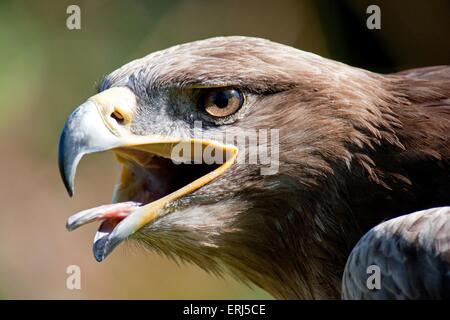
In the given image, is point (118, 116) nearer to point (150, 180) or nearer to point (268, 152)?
point (150, 180)

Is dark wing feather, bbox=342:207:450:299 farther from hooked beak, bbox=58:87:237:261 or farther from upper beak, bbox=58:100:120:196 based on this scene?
upper beak, bbox=58:100:120:196

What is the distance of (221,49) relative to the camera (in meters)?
3.52

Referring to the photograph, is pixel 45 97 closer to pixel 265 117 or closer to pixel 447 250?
pixel 265 117

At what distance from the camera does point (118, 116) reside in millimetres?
3441

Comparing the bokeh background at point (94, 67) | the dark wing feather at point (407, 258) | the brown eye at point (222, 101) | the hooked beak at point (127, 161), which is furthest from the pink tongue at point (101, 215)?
the bokeh background at point (94, 67)

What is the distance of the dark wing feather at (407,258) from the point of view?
2.98 metres

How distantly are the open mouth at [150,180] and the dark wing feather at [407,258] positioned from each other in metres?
0.58

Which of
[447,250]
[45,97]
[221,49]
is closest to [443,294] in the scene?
[447,250]

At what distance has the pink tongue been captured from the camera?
131 inches

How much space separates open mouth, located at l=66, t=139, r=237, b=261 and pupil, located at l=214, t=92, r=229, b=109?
127 millimetres

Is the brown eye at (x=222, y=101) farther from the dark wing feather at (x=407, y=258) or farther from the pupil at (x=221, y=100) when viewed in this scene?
the dark wing feather at (x=407, y=258)

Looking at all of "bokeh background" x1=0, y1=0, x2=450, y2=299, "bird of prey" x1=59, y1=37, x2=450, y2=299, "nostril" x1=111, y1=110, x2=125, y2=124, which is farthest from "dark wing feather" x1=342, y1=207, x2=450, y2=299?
"bokeh background" x1=0, y1=0, x2=450, y2=299

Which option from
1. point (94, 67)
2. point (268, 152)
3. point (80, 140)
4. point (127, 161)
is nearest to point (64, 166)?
point (80, 140)

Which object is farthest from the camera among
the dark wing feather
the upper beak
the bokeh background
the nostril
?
the bokeh background
